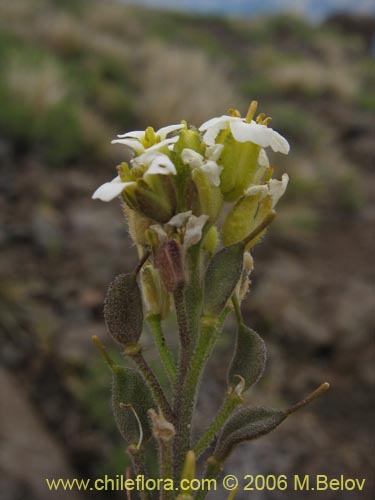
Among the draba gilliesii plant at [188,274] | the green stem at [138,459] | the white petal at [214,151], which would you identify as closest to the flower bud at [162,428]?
the draba gilliesii plant at [188,274]

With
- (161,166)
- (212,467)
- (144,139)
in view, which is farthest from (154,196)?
(212,467)

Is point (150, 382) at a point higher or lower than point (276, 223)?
higher

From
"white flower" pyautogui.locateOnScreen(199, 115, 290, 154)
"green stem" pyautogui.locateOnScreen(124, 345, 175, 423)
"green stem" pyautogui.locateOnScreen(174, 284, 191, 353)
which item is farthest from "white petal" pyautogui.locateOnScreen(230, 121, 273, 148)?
"green stem" pyautogui.locateOnScreen(124, 345, 175, 423)

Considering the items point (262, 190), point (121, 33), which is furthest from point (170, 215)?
point (121, 33)

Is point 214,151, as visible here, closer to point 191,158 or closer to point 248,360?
point 191,158

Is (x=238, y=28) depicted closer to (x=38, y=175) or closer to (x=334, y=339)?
(x=38, y=175)

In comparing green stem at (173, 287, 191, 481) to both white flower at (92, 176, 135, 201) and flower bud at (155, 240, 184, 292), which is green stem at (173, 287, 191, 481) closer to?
flower bud at (155, 240, 184, 292)

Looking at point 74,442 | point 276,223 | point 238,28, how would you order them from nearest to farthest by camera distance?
point 74,442 < point 276,223 < point 238,28
